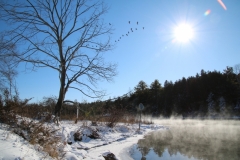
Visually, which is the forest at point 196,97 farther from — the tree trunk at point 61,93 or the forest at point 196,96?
the tree trunk at point 61,93

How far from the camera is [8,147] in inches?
144

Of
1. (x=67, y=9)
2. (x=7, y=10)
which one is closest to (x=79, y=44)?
(x=67, y=9)

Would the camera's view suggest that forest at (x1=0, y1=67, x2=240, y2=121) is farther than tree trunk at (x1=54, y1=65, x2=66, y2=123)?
Yes

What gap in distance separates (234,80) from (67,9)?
56.4 m

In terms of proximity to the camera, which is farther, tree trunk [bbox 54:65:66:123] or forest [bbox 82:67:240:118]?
forest [bbox 82:67:240:118]

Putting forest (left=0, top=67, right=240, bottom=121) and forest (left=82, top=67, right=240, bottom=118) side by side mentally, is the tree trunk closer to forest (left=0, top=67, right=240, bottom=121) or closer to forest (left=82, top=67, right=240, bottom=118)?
forest (left=0, top=67, right=240, bottom=121)

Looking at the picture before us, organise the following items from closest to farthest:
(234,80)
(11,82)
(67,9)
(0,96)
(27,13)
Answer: (0,96), (11,82), (27,13), (67,9), (234,80)

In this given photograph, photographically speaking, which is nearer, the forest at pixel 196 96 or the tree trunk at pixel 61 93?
the tree trunk at pixel 61 93

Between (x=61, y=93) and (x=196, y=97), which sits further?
(x=196, y=97)

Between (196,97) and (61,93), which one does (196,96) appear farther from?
(61,93)

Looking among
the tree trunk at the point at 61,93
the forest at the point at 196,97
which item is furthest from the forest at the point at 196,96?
the tree trunk at the point at 61,93

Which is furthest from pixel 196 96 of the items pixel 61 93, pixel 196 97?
pixel 61 93

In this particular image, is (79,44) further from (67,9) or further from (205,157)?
(205,157)

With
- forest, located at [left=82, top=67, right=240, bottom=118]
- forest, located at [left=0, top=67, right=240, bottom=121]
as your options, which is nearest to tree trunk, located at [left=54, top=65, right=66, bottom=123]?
forest, located at [left=0, top=67, right=240, bottom=121]
